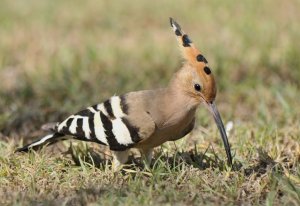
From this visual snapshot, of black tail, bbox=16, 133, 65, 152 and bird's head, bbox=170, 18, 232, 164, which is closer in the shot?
bird's head, bbox=170, 18, 232, 164

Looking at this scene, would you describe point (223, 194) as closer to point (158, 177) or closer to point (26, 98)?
point (158, 177)

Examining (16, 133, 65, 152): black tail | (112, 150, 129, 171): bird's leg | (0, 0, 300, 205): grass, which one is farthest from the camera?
(16, 133, 65, 152): black tail

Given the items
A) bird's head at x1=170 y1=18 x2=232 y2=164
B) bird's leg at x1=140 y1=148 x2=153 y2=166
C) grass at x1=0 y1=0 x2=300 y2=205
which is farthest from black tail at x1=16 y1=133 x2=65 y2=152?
bird's head at x1=170 y1=18 x2=232 y2=164

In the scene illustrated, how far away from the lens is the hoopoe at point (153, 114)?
3.60 metres

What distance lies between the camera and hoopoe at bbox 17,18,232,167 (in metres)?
3.60

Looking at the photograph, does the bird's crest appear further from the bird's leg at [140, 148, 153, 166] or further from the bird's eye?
the bird's leg at [140, 148, 153, 166]

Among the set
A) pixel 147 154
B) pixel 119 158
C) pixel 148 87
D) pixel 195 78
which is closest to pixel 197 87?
pixel 195 78

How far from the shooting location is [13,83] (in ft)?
19.5

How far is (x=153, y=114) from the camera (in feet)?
11.9

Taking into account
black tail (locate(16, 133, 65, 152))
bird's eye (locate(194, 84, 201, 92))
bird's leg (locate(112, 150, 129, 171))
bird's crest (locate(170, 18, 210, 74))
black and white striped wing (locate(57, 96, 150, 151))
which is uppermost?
bird's crest (locate(170, 18, 210, 74))

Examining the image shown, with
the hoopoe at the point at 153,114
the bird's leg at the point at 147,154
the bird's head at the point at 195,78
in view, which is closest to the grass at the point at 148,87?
the bird's leg at the point at 147,154

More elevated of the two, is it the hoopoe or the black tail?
the hoopoe

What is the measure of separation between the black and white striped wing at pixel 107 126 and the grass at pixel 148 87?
16 cm

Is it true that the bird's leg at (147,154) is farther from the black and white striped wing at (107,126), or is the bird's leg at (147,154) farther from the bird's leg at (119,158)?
the black and white striped wing at (107,126)
